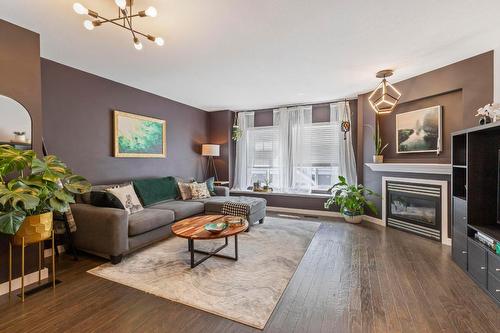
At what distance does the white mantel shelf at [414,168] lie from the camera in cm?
325

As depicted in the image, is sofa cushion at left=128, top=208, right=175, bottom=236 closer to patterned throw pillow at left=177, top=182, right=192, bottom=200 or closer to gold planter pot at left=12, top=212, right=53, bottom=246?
gold planter pot at left=12, top=212, right=53, bottom=246

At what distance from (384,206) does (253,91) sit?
10.6 feet

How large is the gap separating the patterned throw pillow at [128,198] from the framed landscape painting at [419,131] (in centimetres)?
448

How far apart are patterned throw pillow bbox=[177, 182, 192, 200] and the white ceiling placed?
1.89 meters

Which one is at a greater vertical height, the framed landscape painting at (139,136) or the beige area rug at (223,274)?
the framed landscape painting at (139,136)

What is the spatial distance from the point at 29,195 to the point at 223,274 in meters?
1.86

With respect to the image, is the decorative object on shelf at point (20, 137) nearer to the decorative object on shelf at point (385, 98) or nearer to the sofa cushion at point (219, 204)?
the sofa cushion at point (219, 204)

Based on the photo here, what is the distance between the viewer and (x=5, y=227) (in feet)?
5.85

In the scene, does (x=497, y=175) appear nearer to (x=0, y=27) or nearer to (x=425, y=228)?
(x=425, y=228)

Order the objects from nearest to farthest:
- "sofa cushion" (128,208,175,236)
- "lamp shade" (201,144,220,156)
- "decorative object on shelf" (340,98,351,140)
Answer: "sofa cushion" (128,208,175,236)
"decorative object on shelf" (340,98,351,140)
"lamp shade" (201,144,220,156)

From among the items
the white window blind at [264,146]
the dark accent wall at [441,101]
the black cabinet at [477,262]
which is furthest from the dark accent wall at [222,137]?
the black cabinet at [477,262]

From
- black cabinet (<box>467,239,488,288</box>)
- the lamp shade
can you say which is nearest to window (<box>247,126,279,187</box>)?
the lamp shade

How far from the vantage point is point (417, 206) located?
3742 mm

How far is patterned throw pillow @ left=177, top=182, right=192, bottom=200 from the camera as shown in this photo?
4.43 metres
